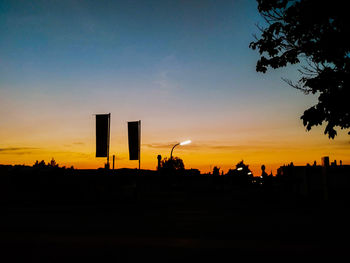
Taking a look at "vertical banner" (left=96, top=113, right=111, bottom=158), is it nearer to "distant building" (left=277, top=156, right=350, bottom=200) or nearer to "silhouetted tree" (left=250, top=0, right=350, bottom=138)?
"silhouetted tree" (left=250, top=0, right=350, bottom=138)

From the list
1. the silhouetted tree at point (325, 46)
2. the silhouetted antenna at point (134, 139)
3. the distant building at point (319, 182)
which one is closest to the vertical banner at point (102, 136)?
the silhouetted antenna at point (134, 139)

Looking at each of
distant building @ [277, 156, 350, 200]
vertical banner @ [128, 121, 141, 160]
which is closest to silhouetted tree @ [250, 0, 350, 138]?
vertical banner @ [128, 121, 141, 160]

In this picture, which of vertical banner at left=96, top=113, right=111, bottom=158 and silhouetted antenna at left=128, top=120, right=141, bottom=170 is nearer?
Result: vertical banner at left=96, top=113, right=111, bottom=158

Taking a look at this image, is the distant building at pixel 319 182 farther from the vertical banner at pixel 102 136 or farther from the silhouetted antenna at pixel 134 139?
the vertical banner at pixel 102 136

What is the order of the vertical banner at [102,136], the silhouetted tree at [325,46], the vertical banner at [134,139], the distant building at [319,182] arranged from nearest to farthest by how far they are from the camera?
1. the silhouetted tree at [325,46]
2. the vertical banner at [102,136]
3. the vertical banner at [134,139]
4. the distant building at [319,182]

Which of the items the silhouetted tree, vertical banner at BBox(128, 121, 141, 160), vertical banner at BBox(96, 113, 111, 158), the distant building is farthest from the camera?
the distant building

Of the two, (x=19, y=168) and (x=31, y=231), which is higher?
(x=19, y=168)

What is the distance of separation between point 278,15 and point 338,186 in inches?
1231

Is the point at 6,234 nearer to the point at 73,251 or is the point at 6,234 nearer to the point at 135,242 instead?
the point at 73,251

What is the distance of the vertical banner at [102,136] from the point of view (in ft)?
69.4

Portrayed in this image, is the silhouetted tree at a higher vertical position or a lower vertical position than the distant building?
higher

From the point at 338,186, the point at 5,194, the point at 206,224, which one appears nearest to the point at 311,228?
the point at 206,224

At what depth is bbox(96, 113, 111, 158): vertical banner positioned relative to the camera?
21.1 meters

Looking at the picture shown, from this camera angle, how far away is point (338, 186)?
36.3 m
